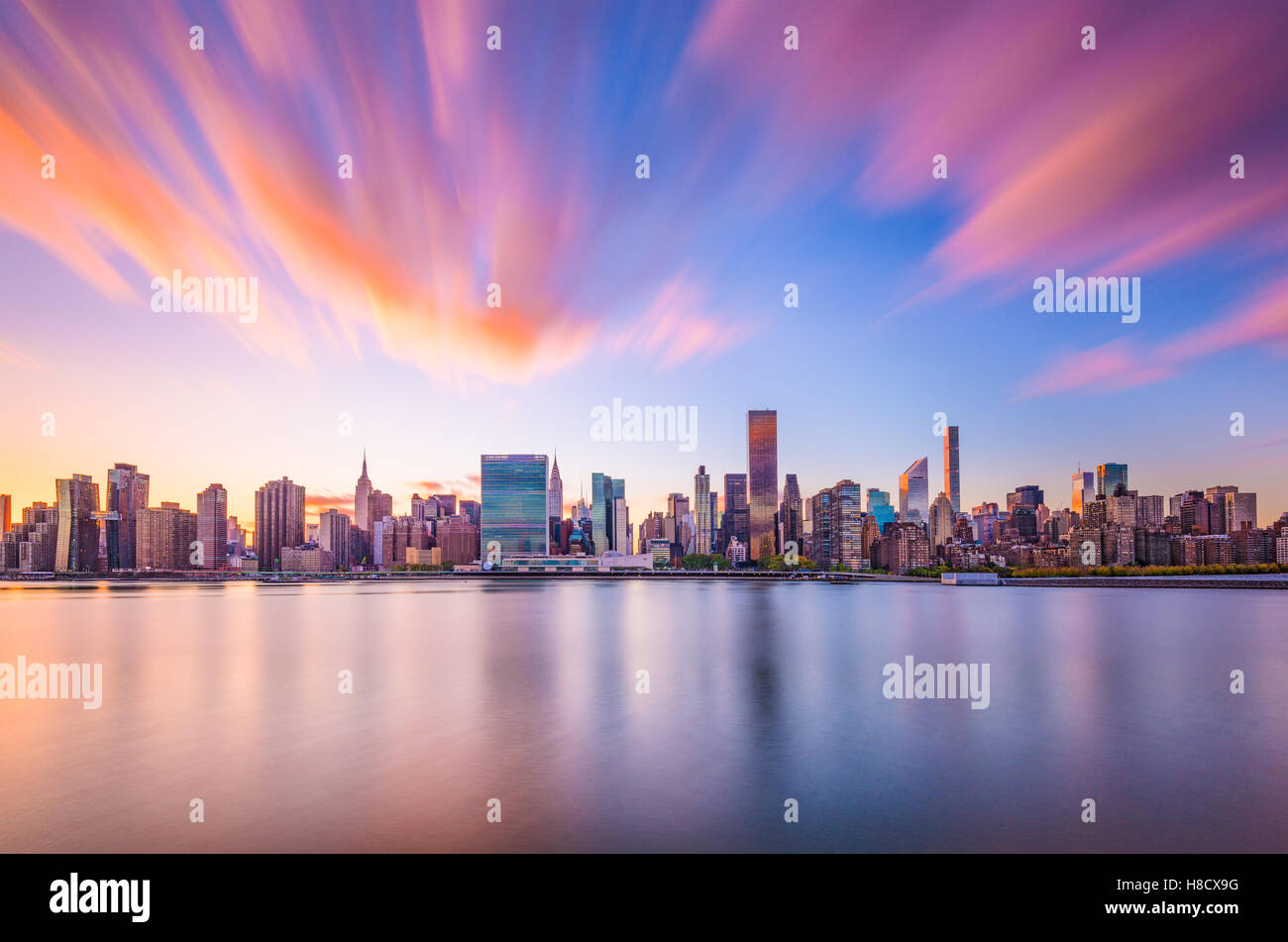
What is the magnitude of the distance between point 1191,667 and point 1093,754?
33.1 metres

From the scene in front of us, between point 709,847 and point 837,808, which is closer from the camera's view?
point 709,847

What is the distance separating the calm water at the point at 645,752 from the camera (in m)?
19.8

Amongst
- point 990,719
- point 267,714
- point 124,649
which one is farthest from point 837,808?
point 124,649

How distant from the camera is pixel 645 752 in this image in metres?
27.9

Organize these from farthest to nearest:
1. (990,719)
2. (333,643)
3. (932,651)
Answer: (333,643)
(932,651)
(990,719)

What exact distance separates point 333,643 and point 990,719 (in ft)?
194

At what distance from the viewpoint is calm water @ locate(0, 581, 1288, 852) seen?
19.8m

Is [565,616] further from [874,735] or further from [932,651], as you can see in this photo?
[874,735]

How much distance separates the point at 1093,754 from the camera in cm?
2773

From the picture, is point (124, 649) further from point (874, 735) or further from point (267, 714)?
point (874, 735)
